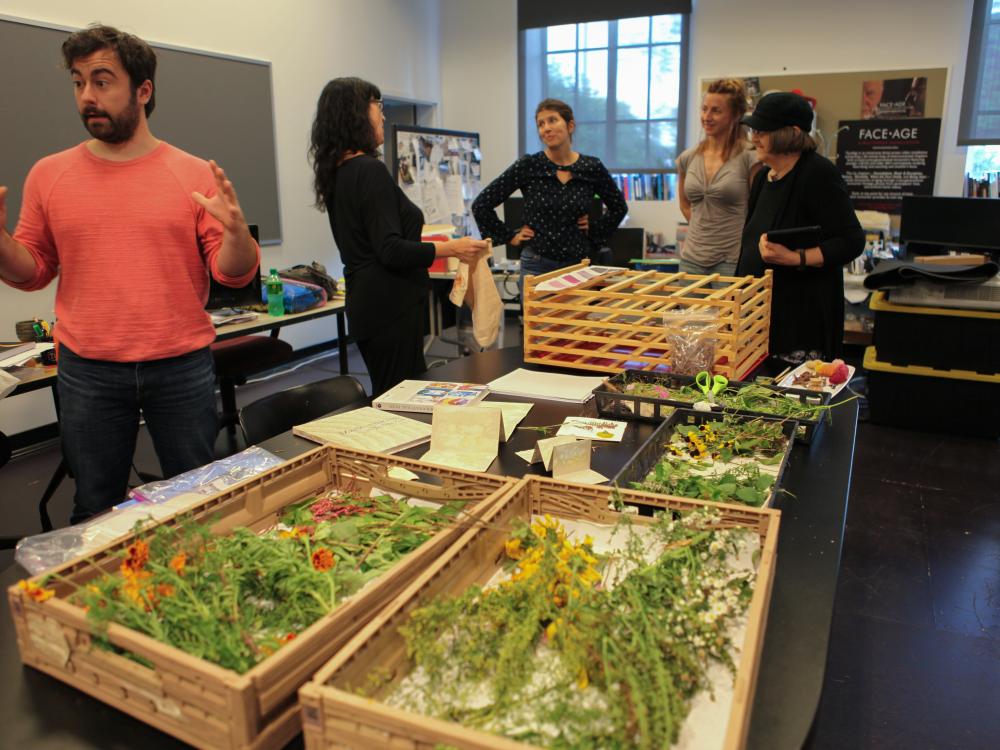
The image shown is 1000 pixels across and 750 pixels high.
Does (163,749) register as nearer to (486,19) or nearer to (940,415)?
(940,415)

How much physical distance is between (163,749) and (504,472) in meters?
0.74

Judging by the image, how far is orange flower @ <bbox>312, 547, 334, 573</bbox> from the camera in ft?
2.98

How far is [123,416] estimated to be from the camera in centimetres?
180

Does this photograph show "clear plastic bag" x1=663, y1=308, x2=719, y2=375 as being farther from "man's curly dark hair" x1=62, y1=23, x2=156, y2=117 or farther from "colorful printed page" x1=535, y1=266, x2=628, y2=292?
"man's curly dark hair" x1=62, y1=23, x2=156, y2=117

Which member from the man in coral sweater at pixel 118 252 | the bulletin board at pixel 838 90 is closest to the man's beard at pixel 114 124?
the man in coral sweater at pixel 118 252

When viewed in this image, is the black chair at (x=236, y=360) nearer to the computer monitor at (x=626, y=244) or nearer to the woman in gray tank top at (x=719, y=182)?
the woman in gray tank top at (x=719, y=182)

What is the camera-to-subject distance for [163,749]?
0.73 meters

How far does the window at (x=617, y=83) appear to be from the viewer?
6.18 meters

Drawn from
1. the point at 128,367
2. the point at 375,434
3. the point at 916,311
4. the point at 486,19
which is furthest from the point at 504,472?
the point at 486,19

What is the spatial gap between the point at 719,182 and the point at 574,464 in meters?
1.97

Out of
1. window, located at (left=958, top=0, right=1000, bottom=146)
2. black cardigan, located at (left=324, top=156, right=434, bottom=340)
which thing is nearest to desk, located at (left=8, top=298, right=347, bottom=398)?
black cardigan, located at (left=324, top=156, right=434, bottom=340)

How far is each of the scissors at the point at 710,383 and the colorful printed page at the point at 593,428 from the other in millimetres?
191

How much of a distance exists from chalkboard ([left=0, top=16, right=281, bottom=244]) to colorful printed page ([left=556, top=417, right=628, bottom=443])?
2.79 metres

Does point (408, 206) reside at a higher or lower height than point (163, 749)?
higher
